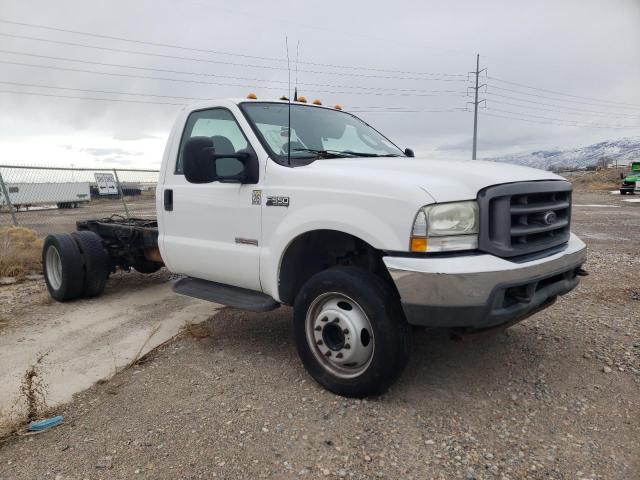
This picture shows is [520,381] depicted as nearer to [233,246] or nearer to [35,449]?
[233,246]

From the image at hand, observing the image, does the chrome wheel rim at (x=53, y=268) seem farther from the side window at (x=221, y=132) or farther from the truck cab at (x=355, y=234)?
the side window at (x=221, y=132)

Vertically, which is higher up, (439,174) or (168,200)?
(439,174)

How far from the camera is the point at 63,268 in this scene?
18.5ft

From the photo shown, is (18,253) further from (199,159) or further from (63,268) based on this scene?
(199,159)

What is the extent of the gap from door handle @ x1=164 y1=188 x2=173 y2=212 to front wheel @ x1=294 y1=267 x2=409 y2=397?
1767 mm

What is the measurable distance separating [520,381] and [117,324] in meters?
3.80

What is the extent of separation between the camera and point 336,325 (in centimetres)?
317

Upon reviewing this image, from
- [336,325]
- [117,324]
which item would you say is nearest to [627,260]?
[336,325]

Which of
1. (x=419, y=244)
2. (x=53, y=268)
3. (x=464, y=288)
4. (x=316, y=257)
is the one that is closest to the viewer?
(x=464, y=288)

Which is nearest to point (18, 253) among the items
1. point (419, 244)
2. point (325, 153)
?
point (325, 153)

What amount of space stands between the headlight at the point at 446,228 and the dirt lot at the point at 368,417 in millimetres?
1065

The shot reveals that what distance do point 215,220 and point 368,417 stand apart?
197 cm

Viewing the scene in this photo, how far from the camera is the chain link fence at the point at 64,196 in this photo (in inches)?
414

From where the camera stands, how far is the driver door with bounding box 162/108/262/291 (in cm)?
374
